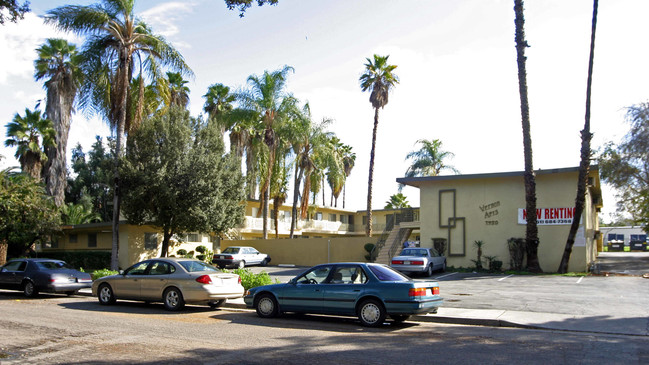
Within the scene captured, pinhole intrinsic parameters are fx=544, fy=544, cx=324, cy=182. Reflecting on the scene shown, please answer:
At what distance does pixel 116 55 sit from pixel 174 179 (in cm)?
642

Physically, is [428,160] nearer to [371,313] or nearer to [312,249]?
[312,249]

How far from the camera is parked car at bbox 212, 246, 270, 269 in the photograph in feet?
114

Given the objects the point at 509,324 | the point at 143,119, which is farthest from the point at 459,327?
the point at 143,119

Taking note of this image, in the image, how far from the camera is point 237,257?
35.1m

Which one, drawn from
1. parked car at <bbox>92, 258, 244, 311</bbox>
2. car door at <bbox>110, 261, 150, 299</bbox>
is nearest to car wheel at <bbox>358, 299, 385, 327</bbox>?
parked car at <bbox>92, 258, 244, 311</bbox>

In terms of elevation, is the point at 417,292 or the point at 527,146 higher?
the point at 527,146

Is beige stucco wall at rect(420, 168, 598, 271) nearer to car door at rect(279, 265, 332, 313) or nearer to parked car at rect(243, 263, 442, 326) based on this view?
parked car at rect(243, 263, 442, 326)

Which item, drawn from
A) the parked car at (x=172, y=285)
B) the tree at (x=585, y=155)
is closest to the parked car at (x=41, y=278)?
the parked car at (x=172, y=285)

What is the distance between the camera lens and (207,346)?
8922 mm

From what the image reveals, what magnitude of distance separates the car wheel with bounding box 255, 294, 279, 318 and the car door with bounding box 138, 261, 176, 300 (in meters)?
3.01

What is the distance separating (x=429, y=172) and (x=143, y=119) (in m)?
25.2

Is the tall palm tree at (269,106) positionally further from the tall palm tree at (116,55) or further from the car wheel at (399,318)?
the car wheel at (399,318)

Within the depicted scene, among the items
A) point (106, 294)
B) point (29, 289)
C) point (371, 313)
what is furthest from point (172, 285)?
point (29, 289)

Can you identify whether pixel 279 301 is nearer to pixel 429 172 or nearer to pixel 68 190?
pixel 429 172
